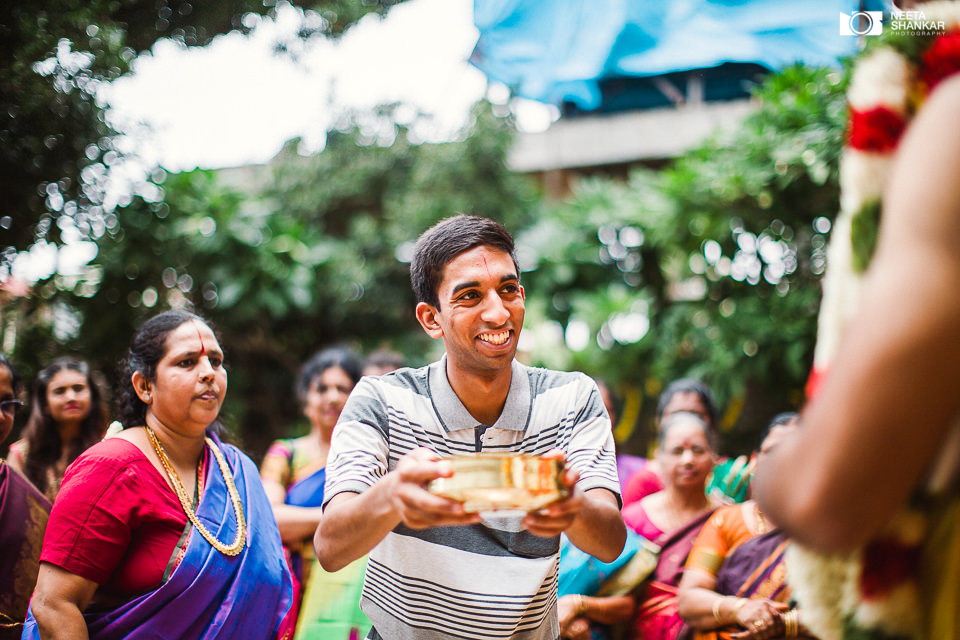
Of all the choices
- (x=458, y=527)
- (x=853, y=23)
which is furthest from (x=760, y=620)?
(x=853, y=23)

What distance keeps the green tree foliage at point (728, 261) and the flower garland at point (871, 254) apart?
612 centimetres

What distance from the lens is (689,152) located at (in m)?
8.48

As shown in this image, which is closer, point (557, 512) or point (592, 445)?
point (557, 512)

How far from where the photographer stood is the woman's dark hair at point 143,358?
3023mm

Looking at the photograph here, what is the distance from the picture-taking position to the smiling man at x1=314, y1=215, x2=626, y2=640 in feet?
6.77

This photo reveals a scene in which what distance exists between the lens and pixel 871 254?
1.20 meters

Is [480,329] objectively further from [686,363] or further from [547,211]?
[547,211]

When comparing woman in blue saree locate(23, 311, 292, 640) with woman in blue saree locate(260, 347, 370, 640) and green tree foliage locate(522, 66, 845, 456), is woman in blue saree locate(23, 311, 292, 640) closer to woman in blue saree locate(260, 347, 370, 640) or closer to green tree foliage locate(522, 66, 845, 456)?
woman in blue saree locate(260, 347, 370, 640)

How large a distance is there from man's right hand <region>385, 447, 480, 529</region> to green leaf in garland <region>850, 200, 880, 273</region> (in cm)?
86

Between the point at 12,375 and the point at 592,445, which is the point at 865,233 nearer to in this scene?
the point at 592,445

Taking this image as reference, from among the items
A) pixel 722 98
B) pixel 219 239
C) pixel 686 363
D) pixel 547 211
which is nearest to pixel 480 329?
pixel 686 363

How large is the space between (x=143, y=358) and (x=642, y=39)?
333 inches

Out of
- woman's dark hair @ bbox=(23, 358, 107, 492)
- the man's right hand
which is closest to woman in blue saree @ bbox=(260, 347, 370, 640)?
woman's dark hair @ bbox=(23, 358, 107, 492)

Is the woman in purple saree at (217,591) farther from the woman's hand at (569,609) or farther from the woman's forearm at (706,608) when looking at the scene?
the woman's forearm at (706,608)
